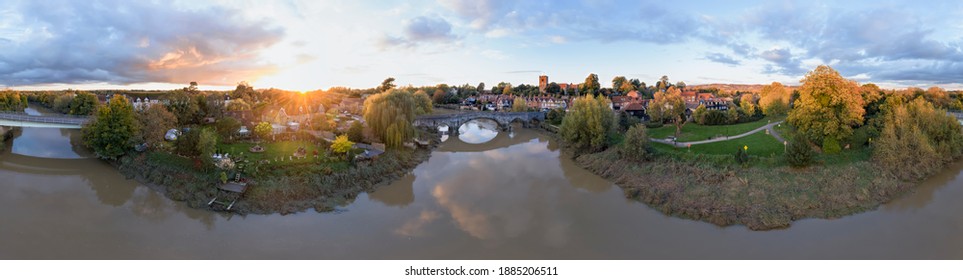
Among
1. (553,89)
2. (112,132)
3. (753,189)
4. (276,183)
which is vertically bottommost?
(753,189)

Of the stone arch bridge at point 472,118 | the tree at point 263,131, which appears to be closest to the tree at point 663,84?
the stone arch bridge at point 472,118

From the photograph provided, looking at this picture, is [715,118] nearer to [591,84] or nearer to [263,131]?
[263,131]

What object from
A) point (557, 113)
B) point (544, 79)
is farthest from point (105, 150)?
point (544, 79)

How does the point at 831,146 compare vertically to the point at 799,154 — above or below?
above

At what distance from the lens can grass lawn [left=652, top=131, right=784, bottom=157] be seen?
2386 centimetres

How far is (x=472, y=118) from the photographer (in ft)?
152

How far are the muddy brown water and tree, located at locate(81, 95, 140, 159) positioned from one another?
1847 mm

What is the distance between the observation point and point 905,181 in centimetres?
2088

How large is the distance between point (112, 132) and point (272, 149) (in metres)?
8.55

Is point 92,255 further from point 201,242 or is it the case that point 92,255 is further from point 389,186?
point 389,186

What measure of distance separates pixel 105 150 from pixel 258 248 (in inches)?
654

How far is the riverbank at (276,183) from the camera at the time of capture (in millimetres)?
17781

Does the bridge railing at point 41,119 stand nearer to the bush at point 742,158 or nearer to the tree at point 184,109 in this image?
the tree at point 184,109

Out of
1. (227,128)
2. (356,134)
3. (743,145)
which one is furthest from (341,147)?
(743,145)
